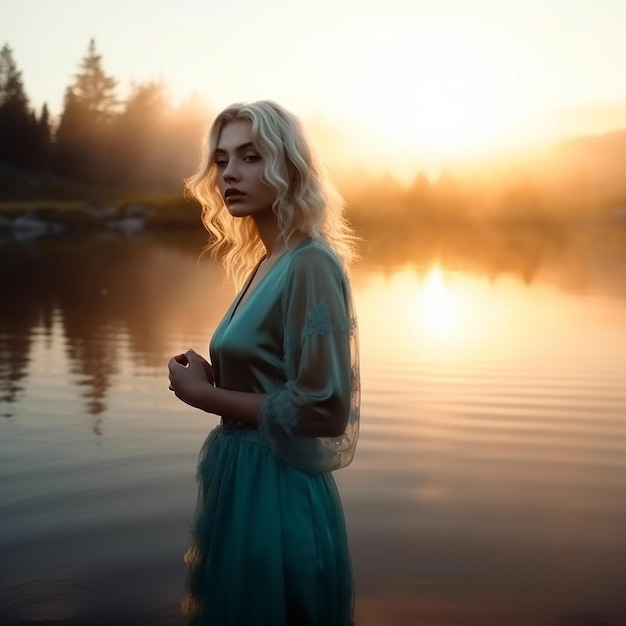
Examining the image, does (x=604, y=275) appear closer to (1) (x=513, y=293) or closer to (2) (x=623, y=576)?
(1) (x=513, y=293)

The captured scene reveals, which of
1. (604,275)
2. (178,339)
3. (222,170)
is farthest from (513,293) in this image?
(222,170)

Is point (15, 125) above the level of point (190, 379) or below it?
above

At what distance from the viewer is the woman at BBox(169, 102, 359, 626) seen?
2.23 meters

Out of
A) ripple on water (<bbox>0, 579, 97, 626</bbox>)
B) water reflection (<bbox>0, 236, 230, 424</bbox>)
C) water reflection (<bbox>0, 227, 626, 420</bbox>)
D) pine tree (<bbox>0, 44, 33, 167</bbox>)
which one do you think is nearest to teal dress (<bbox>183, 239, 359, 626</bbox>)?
ripple on water (<bbox>0, 579, 97, 626</bbox>)

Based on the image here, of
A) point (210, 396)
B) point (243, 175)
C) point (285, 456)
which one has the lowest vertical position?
point (285, 456)

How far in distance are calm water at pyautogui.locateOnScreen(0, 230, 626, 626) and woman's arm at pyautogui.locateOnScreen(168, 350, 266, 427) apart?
198cm

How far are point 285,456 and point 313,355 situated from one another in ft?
0.89

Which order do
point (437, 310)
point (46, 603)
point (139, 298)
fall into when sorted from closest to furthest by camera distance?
1. point (46, 603)
2. point (437, 310)
3. point (139, 298)

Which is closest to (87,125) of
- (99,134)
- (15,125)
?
(99,134)

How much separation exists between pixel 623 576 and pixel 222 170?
305cm

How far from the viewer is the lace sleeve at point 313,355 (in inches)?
86.7

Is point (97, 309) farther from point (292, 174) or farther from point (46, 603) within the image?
point (292, 174)

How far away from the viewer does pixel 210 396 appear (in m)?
2.33

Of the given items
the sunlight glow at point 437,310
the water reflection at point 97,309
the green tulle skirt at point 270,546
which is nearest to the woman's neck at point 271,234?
the green tulle skirt at point 270,546
